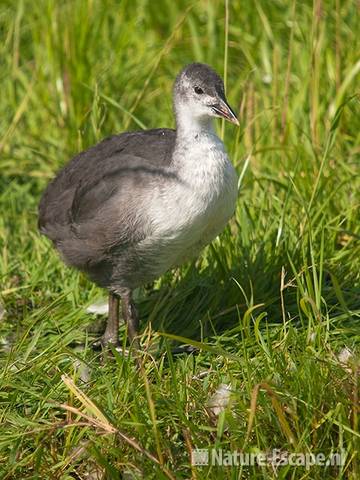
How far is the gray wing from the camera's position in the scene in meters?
4.38

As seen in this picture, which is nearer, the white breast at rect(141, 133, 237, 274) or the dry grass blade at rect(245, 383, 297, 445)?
the dry grass blade at rect(245, 383, 297, 445)

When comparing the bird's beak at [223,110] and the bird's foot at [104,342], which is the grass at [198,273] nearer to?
the bird's foot at [104,342]

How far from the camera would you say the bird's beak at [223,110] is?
4.32 meters

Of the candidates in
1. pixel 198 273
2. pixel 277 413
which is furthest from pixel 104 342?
pixel 277 413

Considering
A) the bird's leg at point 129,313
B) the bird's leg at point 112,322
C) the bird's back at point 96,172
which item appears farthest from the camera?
the bird's leg at point 112,322

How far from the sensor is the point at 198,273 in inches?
194

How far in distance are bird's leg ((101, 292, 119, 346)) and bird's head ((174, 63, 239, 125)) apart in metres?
0.96

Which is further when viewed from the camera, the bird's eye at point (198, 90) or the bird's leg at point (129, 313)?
the bird's leg at point (129, 313)

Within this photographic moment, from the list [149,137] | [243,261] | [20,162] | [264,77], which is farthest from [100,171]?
[264,77]

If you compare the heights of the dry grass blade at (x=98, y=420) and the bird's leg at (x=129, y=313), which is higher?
the dry grass blade at (x=98, y=420)

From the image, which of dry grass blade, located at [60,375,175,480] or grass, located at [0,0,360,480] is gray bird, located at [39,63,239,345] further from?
dry grass blade, located at [60,375,175,480]

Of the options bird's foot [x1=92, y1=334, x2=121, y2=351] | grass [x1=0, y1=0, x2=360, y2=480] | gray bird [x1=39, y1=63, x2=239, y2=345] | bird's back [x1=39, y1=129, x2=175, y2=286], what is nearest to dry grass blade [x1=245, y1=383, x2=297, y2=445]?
grass [x1=0, y1=0, x2=360, y2=480]

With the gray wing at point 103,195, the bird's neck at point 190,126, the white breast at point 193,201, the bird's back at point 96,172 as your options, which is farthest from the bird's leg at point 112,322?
the bird's neck at point 190,126

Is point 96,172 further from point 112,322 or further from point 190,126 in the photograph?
point 112,322
